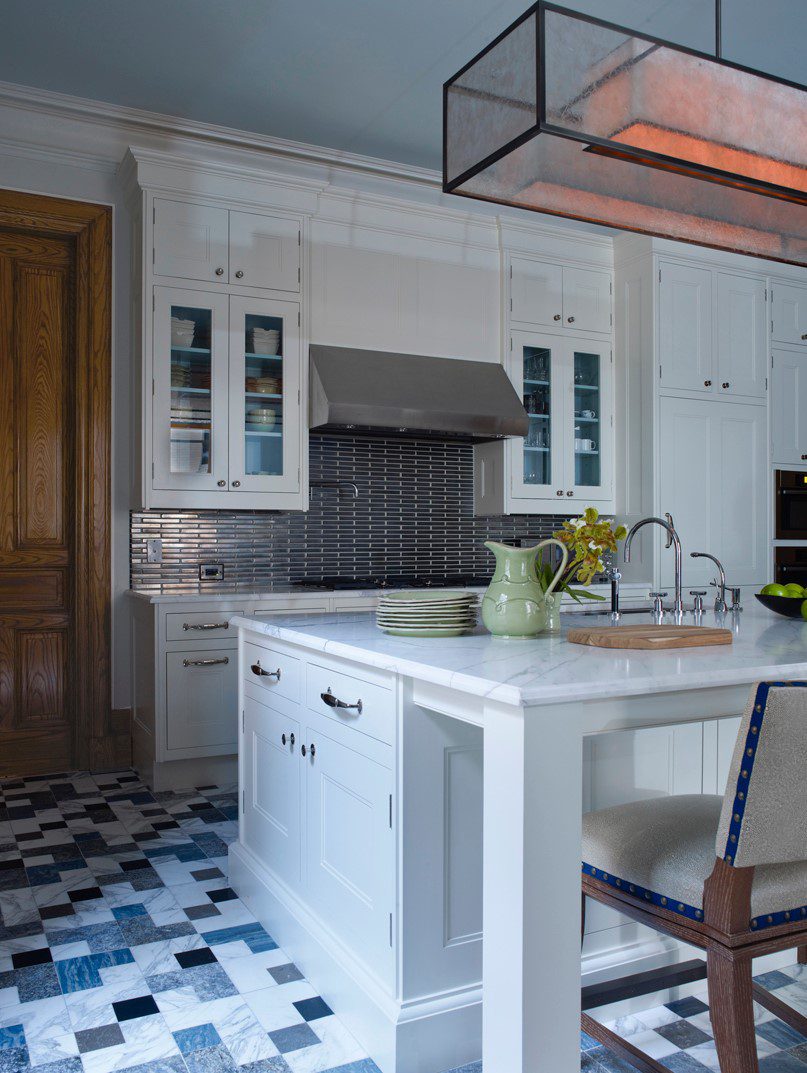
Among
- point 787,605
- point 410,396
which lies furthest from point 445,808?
point 410,396

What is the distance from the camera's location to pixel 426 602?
6.82 ft

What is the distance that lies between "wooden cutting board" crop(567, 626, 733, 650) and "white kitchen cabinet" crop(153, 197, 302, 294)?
9.61ft

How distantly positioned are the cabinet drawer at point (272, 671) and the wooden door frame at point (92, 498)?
1.89 meters

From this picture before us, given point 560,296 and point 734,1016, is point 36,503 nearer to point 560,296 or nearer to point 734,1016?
point 560,296

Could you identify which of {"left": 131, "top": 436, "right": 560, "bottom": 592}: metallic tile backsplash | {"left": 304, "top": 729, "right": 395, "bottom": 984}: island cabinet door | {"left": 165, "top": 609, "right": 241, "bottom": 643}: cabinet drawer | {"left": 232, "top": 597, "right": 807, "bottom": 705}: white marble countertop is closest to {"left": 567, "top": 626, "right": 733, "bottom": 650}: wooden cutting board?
{"left": 232, "top": 597, "right": 807, "bottom": 705}: white marble countertop

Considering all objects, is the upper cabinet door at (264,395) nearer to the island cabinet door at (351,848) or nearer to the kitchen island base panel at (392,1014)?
the island cabinet door at (351,848)

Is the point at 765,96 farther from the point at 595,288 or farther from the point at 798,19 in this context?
the point at 595,288

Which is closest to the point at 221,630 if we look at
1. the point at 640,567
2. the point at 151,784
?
the point at 151,784

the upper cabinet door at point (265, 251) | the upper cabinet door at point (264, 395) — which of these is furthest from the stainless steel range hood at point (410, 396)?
the upper cabinet door at point (265, 251)

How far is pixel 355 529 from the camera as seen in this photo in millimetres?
4930

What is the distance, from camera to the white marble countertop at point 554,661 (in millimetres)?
1428

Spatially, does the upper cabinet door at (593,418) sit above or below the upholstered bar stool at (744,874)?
above

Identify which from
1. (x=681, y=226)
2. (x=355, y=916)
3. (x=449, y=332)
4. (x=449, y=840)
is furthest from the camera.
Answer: (x=449, y=332)

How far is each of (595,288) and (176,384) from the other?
8.37ft
